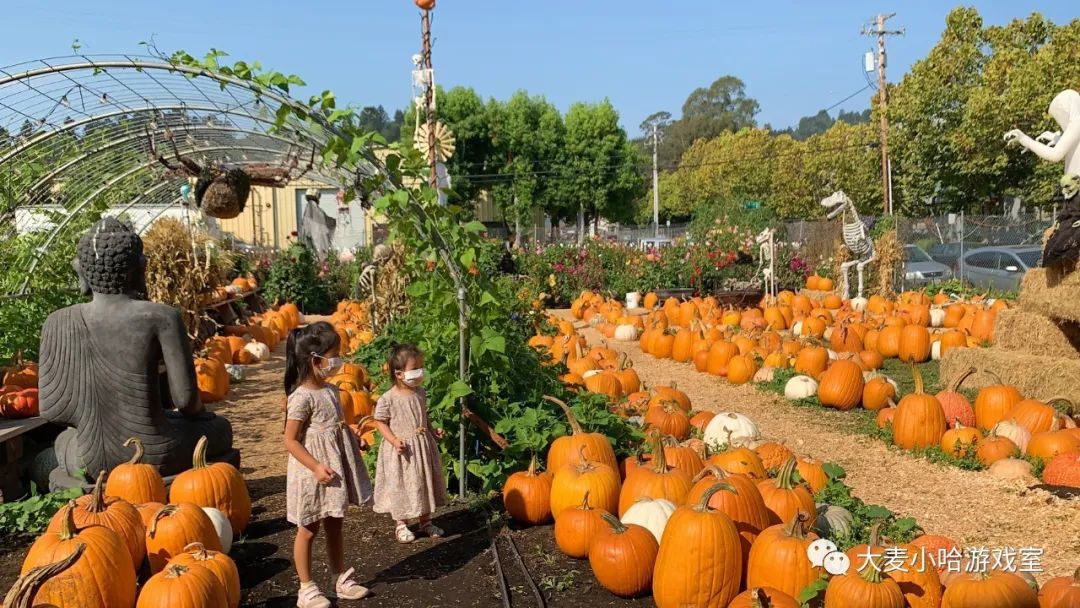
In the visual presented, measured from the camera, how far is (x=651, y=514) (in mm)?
4039

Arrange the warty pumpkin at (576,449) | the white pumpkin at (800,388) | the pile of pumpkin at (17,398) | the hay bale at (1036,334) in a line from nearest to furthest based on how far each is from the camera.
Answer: the warty pumpkin at (576,449), the pile of pumpkin at (17,398), the hay bale at (1036,334), the white pumpkin at (800,388)

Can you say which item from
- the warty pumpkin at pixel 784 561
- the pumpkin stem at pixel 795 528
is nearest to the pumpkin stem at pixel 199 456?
the warty pumpkin at pixel 784 561

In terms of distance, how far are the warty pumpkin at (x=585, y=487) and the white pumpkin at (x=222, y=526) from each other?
1680 mm

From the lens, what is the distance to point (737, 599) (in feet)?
10.4

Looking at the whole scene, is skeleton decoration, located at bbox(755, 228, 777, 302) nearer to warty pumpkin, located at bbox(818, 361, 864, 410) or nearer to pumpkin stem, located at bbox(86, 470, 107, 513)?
warty pumpkin, located at bbox(818, 361, 864, 410)

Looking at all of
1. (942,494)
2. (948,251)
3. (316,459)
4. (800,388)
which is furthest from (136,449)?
(948,251)

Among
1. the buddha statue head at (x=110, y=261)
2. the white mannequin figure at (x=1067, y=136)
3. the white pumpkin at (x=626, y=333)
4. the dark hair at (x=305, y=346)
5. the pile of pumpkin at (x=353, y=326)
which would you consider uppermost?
the white mannequin figure at (x=1067, y=136)

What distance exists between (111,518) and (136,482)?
738 millimetres

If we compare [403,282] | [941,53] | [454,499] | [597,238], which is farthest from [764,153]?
[454,499]

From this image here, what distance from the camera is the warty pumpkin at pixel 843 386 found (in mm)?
7820

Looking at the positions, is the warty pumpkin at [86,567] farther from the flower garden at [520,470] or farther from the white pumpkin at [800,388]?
the white pumpkin at [800,388]

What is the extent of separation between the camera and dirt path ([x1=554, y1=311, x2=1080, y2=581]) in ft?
14.9

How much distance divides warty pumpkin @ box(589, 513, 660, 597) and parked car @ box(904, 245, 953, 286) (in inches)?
598

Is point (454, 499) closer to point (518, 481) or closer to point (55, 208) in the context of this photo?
point (518, 481)
